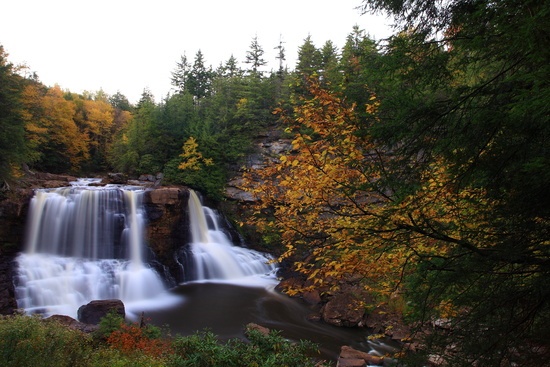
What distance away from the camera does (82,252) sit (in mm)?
16969

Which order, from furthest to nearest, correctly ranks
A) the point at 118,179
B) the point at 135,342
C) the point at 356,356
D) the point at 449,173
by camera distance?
1. the point at 118,179
2. the point at 356,356
3. the point at 135,342
4. the point at 449,173

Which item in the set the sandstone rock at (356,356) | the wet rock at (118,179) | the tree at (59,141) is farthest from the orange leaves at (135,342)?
the tree at (59,141)

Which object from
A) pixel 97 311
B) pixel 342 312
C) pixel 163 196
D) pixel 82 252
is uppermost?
pixel 163 196

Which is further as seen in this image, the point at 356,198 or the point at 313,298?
the point at 313,298

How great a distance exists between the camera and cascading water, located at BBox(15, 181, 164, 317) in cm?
1395

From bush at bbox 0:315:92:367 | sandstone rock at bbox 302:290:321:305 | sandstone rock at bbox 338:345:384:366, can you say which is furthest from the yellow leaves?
bush at bbox 0:315:92:367

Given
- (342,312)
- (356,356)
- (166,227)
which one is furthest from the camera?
(166,227)

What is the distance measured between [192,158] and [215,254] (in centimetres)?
745

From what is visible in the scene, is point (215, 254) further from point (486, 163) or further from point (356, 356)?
point (486, 163)

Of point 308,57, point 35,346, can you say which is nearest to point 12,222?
point 35,346

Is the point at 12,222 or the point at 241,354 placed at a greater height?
the point at 12,222

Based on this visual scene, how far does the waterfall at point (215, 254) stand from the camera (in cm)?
1914

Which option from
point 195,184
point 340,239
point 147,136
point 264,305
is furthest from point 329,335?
point 147,136

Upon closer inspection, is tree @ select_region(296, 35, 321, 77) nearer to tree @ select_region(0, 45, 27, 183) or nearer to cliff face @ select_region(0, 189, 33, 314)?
tree @ select_region(0, 45, 27, 183)
